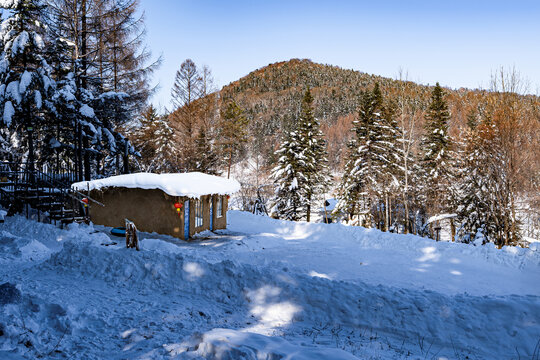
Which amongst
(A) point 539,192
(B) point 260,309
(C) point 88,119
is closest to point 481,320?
(B) point 260,309

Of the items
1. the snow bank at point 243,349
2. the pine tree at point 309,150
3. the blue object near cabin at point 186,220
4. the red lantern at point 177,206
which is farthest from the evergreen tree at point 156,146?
the snow bank at point 243,349

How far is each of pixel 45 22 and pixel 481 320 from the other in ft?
76.3

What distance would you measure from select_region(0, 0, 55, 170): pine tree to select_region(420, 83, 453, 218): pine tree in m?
27.4

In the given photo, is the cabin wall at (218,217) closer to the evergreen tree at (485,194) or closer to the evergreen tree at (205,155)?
the evergreen tree at (205,155)

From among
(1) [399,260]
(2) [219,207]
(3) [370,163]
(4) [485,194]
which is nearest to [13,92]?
(2) [219,207]

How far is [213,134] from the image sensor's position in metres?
31.9

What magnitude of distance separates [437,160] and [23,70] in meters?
29.8

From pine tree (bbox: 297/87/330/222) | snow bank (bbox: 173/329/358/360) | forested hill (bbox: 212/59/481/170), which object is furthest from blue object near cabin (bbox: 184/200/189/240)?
forested hill (bbox: 212/59/481/170)

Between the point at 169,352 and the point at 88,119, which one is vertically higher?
the point at 88,119

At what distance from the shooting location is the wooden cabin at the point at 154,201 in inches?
559

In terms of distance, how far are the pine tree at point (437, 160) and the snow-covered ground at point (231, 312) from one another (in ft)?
51.6

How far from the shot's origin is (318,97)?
128500 mm

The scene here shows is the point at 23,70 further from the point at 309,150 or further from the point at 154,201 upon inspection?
the point at 309,150

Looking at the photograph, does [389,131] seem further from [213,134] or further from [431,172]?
[213,134]
